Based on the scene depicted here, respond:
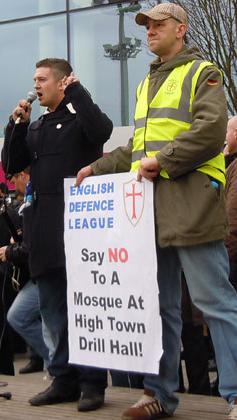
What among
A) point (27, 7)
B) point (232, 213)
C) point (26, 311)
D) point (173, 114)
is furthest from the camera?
point (27, 7)

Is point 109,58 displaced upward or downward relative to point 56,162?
upward

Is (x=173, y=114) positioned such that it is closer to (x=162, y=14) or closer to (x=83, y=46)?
(x=162, y=14)

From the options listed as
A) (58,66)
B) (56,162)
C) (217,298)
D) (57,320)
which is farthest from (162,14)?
(57,320)

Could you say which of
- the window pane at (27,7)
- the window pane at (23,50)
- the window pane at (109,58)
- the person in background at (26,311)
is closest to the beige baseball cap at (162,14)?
the person in background at (26,311)

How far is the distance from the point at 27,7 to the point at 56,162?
1495cm

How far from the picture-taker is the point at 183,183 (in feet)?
14.3

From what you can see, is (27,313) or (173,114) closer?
(173,114)

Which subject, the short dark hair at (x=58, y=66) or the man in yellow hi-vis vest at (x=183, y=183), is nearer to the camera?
the man in yellow hi-vis vest at (x=183, y=183)

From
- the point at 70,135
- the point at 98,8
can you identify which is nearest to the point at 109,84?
the point at 98,8

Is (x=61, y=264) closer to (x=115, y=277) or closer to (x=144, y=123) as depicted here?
(x=115, y=277)

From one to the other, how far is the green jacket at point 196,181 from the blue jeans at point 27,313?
10.0 ft

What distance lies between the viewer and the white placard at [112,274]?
4.51 meters

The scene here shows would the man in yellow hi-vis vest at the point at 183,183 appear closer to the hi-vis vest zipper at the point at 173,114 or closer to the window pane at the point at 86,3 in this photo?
the hi-vis vest zipper at the point at 173,114

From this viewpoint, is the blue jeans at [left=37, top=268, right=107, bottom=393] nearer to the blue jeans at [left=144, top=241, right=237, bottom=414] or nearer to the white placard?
the white placard
